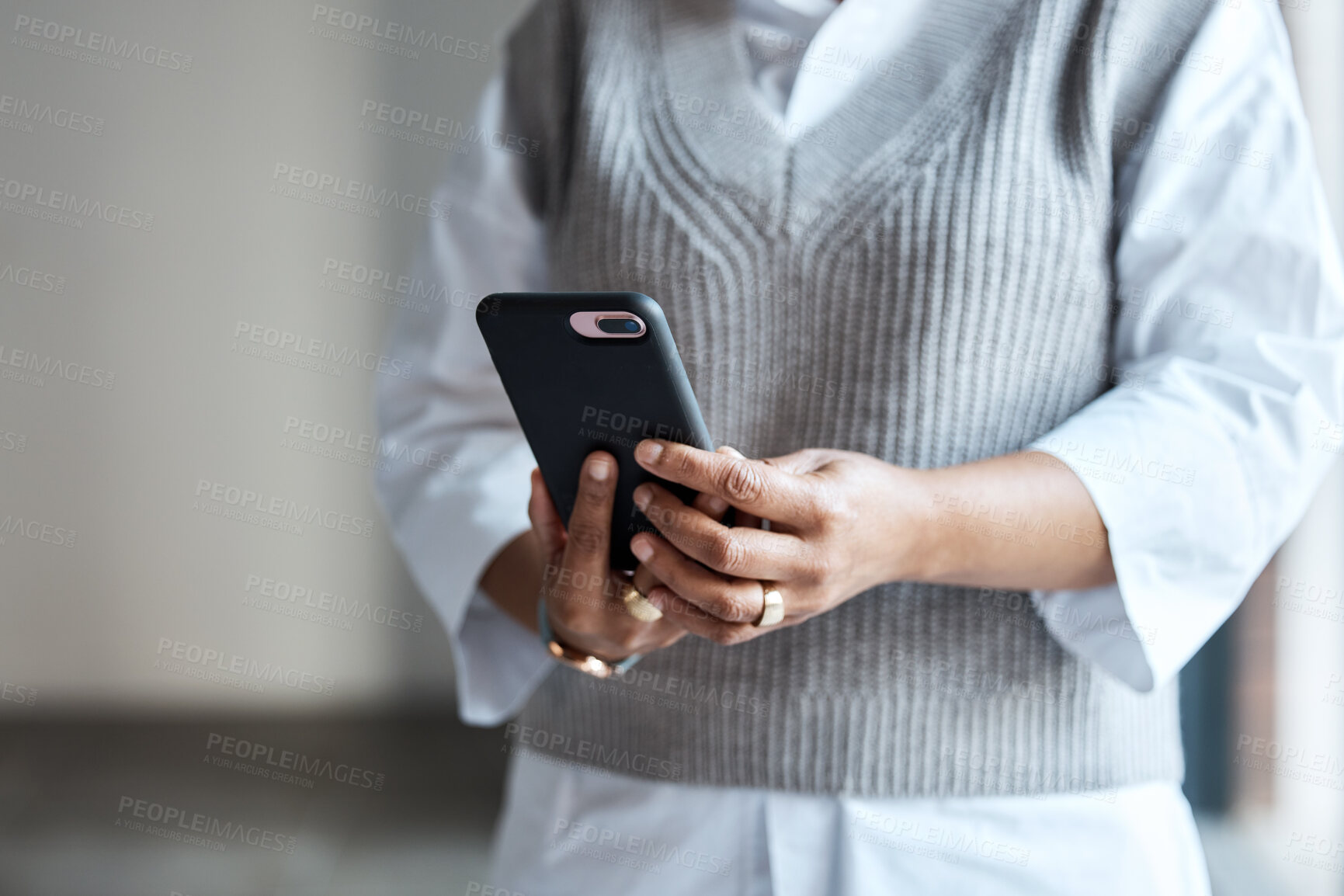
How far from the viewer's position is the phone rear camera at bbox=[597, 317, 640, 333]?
443 mm

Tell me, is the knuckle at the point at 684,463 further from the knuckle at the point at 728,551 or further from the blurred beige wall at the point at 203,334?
the blurred beige wall at the point at 203,334

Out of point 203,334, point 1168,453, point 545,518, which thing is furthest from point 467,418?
point 203,334

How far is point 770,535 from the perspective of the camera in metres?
0.46

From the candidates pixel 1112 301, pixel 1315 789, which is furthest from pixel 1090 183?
pixel 1315 789

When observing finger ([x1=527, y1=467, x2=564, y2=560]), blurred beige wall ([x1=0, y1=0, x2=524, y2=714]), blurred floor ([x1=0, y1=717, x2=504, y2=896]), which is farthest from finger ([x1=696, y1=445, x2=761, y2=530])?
blurred beige wall ([x1=0, y1=0, x2=524, y2=714])

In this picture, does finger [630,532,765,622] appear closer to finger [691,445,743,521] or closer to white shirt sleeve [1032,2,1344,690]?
finger [691,445,743,521]

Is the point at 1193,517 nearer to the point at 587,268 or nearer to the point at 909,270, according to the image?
the point at 909,270

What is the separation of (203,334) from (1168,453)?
209 cm

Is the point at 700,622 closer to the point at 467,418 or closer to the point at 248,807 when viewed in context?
the point at 467,418

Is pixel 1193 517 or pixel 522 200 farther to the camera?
pixel 522 200

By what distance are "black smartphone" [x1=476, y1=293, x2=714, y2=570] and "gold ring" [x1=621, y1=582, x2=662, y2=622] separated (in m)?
0.03

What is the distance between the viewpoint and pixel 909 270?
548 millimetres

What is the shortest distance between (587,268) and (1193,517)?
38 centimetres

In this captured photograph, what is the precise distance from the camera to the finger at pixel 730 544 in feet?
1.48
